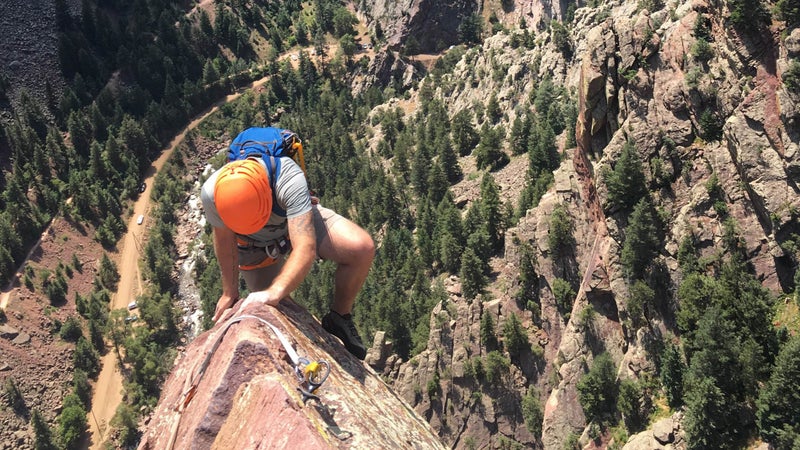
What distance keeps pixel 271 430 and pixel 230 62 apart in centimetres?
18968

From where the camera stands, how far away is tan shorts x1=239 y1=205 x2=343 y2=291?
1277 cm

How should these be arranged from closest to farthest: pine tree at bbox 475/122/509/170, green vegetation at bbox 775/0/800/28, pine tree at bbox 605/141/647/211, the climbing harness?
1. the climbing harness
2. green vegetation at bbox 775/0/800/28
3. pine tree at bbox 605/141/647/211
4. pine tree at bbox 475/122/509/170

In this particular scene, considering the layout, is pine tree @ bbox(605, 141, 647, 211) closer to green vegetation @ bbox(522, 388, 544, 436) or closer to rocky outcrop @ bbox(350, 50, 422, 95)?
green vegetation @ bbox(522, 388, 544, 436)

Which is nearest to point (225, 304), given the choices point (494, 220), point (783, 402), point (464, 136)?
point (783, 402)

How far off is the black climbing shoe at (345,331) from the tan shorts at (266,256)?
1536 mm

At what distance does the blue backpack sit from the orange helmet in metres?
0.38

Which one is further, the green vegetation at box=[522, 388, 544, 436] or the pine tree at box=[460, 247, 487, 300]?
the pine tree at box=[460, 247, 487, 300]

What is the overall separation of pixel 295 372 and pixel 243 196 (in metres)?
3.34

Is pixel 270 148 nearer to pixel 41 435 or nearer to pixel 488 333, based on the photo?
pixel 488 333

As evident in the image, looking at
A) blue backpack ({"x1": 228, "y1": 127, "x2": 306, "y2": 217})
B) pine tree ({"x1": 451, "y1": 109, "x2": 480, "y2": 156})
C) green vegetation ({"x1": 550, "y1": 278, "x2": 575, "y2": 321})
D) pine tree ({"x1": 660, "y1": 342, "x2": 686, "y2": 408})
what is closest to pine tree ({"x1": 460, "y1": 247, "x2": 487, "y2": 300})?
green vegetation ({"x1": 550, "y1": 278, "x2": 575, "y2": 321})

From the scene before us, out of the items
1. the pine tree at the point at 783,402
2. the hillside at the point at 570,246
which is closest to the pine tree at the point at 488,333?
the hillside at the point at 570,246

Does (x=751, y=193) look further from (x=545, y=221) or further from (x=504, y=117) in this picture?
(x=504, y=117)

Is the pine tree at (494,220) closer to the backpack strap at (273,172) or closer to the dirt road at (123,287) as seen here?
the backpack strap at (273,172)

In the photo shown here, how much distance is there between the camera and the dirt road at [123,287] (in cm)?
10556
